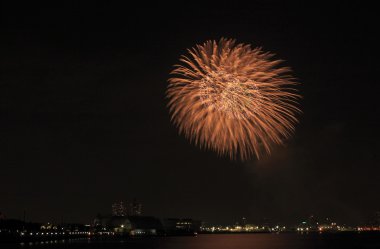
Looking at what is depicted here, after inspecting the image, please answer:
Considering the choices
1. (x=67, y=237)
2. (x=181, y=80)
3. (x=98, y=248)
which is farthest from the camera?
(x=67, y=237)

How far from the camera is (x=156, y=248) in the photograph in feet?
431

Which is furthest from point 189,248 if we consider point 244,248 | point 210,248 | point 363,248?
point 363,248

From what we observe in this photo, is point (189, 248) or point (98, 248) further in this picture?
point (189, 248)

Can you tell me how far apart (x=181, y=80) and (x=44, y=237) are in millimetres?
129463

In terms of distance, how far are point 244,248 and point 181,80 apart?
3512 inches

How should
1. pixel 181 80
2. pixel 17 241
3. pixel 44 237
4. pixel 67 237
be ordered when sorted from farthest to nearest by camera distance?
pixel 67 237, pixel 44 237, pixel 17 241, pixel 181 80

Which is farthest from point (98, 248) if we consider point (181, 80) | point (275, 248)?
point (181, 80)

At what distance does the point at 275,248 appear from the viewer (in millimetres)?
140250

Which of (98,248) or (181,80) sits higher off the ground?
(181,80)

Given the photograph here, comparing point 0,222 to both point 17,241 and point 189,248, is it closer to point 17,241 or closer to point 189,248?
point 17,241

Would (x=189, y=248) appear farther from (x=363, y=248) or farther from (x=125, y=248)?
(x=363, y=248)

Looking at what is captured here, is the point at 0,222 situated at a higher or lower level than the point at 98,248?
higher

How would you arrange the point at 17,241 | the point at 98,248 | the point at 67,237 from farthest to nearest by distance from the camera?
the point at 67,237 → the point at 17,241 → the point at 98,248

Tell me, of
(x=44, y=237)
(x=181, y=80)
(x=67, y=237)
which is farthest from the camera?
(x=67, y=237)
